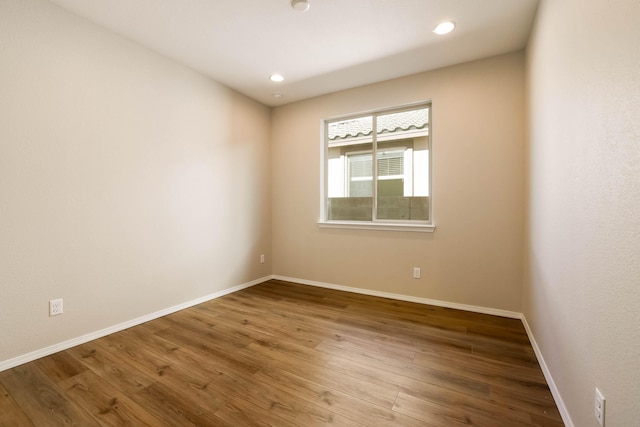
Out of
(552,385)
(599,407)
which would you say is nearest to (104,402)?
(599,407)

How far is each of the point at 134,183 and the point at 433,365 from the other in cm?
296

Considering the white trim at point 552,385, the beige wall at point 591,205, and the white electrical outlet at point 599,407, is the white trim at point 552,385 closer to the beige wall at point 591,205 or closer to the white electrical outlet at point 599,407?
the beige wall at point 591,205

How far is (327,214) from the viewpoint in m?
3.88

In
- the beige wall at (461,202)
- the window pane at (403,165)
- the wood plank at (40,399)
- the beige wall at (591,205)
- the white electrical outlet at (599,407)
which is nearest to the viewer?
the beige wall at (591,205)

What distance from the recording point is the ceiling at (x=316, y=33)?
→ 2059mm

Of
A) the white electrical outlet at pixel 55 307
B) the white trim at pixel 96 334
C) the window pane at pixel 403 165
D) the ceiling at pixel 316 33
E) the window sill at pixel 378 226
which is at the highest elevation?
the ceiling at pixel 316 33

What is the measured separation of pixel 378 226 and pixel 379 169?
770mm

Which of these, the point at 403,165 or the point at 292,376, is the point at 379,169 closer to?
the point at 403,165

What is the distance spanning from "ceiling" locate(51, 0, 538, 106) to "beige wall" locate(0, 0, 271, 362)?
0.33 metres

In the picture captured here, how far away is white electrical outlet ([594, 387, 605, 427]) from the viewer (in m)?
0.98

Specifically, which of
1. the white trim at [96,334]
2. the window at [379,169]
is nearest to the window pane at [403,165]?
the window at [379,169]

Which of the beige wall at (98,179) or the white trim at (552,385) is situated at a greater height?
the beige wall at (98,179)

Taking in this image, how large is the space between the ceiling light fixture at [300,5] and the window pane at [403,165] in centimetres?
173

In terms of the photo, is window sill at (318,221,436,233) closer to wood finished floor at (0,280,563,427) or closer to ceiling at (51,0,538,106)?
wood finished floor at (0,280,563,427)
